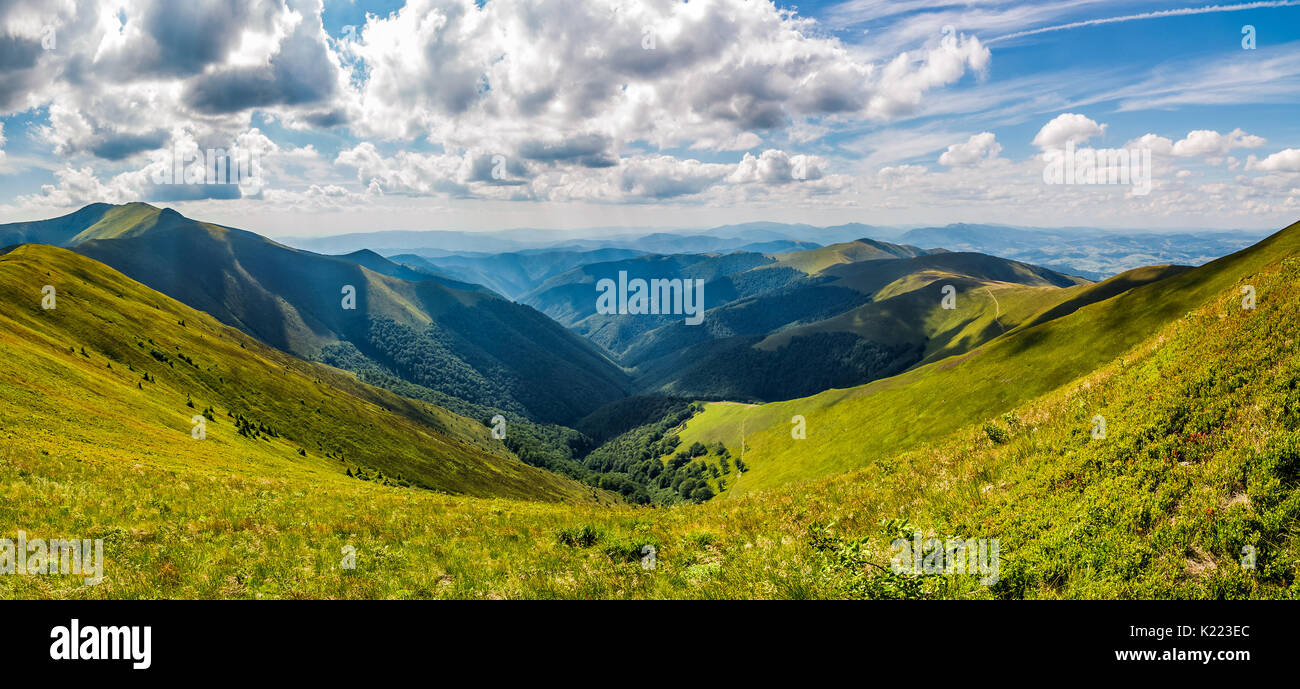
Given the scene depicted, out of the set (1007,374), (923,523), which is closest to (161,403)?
(923,523)

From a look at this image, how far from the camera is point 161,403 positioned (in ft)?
190

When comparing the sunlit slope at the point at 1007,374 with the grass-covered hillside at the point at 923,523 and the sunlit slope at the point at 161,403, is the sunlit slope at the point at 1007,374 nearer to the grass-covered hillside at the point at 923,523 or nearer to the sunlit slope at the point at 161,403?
the sunlit slope at the point at 161,403

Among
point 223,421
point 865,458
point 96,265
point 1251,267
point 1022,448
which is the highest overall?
point 96,265

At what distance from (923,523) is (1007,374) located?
11574cm

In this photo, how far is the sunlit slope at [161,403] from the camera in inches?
1340

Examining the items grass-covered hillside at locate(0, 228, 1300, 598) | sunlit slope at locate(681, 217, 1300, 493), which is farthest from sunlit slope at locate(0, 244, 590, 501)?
sunlit slope at locate(681, 217, 1300, 493)

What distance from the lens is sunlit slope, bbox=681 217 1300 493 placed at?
9675 centimetres

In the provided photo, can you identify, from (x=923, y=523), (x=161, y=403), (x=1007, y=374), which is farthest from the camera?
(x=1007, y=374)

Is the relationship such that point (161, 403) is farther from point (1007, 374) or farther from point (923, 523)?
point (1007, 374)

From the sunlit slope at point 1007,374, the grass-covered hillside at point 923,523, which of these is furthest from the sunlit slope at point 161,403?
the sunlit slope at point 1007,374
